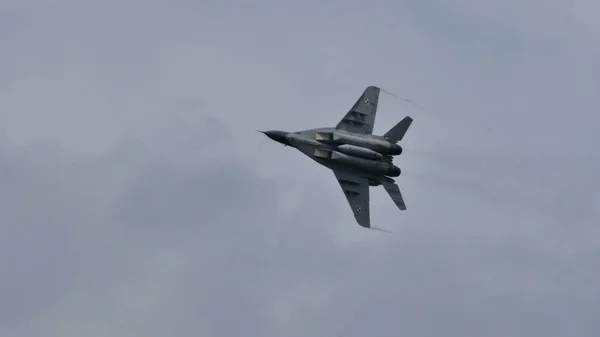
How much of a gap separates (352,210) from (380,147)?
21.4 ft

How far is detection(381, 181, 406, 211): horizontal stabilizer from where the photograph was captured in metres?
88.4

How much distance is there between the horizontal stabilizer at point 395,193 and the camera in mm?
88438

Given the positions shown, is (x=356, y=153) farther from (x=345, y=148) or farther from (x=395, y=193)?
(x=395, y=193)

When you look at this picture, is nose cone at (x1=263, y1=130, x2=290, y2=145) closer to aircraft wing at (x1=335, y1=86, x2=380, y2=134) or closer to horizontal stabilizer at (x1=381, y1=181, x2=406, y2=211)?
aircraft wing at (x1=335, y1=86, x2=380, y2=134)

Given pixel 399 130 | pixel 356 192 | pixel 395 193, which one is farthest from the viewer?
pixel 395 193

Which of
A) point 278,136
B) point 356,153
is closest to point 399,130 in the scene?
point 356,153

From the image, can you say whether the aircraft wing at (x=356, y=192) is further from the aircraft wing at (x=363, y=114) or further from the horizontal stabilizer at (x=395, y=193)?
the aircraft wing at (x=363, y=114)

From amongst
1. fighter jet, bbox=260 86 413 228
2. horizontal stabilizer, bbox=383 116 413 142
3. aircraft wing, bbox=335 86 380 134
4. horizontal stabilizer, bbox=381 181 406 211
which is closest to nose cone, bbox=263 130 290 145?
fighter jet, bbox=260 86 413 228

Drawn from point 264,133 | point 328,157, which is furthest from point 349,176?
point 264,133

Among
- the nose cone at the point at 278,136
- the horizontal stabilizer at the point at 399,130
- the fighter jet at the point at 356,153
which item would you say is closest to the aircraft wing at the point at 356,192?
the fighter jet at the point at 356,153

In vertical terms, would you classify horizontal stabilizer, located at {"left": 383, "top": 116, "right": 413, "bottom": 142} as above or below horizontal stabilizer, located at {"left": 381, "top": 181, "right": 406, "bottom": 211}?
above

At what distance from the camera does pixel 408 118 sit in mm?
88500

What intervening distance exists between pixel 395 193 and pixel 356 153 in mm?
5579

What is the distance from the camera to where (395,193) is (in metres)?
88.7
